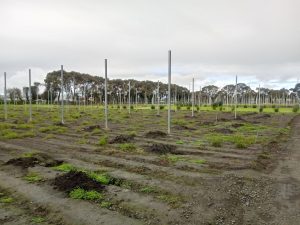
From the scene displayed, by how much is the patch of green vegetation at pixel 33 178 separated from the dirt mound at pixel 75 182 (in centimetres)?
60

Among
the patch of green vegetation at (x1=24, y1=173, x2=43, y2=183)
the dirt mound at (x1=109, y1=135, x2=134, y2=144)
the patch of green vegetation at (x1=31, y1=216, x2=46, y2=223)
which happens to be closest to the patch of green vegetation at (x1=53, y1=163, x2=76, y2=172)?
the patch of green vegetation at (x1=24, y1=173, x2=43, y2=183)

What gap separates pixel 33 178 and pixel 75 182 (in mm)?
1558

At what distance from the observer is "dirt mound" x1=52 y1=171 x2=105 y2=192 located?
7.32 m

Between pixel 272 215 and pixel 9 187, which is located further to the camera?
pixel 9 187

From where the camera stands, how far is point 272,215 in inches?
230

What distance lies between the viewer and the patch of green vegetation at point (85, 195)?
6.74 metres

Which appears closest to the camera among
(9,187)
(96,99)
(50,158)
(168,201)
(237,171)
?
(168,201)

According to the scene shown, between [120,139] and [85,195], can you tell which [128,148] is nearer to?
[120,139]

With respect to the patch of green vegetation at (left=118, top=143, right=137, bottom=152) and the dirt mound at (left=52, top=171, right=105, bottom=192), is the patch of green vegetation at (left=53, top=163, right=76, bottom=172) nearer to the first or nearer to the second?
the dirt mound at (left=52, top=171, right=105, bottom=192)

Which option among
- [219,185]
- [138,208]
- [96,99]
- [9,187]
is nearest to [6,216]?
[9,187]

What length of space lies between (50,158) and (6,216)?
514 centimetres

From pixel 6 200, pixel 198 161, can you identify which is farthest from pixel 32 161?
pixel 198 161

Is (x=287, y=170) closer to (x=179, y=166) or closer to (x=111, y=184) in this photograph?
(x=179, y=166)

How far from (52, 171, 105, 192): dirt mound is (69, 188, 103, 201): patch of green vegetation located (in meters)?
0.21
